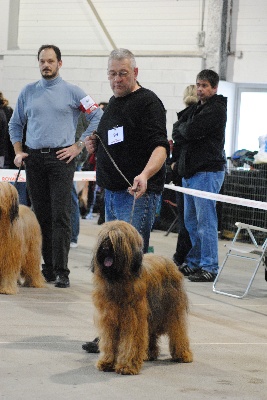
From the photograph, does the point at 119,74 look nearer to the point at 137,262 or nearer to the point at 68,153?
the point at 137,262

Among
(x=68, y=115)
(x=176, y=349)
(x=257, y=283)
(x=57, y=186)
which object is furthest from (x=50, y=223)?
(x=176, y=349)

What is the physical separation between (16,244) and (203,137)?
1962 mm

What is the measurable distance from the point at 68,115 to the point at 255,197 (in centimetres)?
459

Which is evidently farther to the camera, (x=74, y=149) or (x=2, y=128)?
(x=2, y=128)

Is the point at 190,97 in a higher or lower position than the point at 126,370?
higher

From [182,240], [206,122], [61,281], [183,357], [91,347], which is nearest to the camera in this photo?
[183,357]

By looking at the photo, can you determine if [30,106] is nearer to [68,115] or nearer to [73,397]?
[68,115]

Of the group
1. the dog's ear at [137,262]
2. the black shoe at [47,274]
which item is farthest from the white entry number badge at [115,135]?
the black shoe at [47,274]

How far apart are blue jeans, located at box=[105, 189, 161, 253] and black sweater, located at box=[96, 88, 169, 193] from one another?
4 centimetres

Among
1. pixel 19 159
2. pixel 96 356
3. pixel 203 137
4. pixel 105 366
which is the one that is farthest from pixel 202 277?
pixel 105 366

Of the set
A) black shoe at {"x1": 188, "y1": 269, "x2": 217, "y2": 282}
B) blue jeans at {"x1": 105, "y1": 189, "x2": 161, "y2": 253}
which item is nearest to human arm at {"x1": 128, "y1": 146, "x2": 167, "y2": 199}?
blue jeans at {"x1": 105, "y1": 189, "x2": 161, "y2": 253}

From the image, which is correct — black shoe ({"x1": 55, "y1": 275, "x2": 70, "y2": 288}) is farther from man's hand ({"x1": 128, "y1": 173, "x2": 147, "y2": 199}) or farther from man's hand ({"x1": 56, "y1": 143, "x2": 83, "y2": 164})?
man's hand ({"x1": 128, "y1": 173, "x2": 147, "y2": 199})

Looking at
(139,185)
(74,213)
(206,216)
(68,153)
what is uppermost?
(68,153)

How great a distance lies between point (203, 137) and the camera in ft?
24.1
